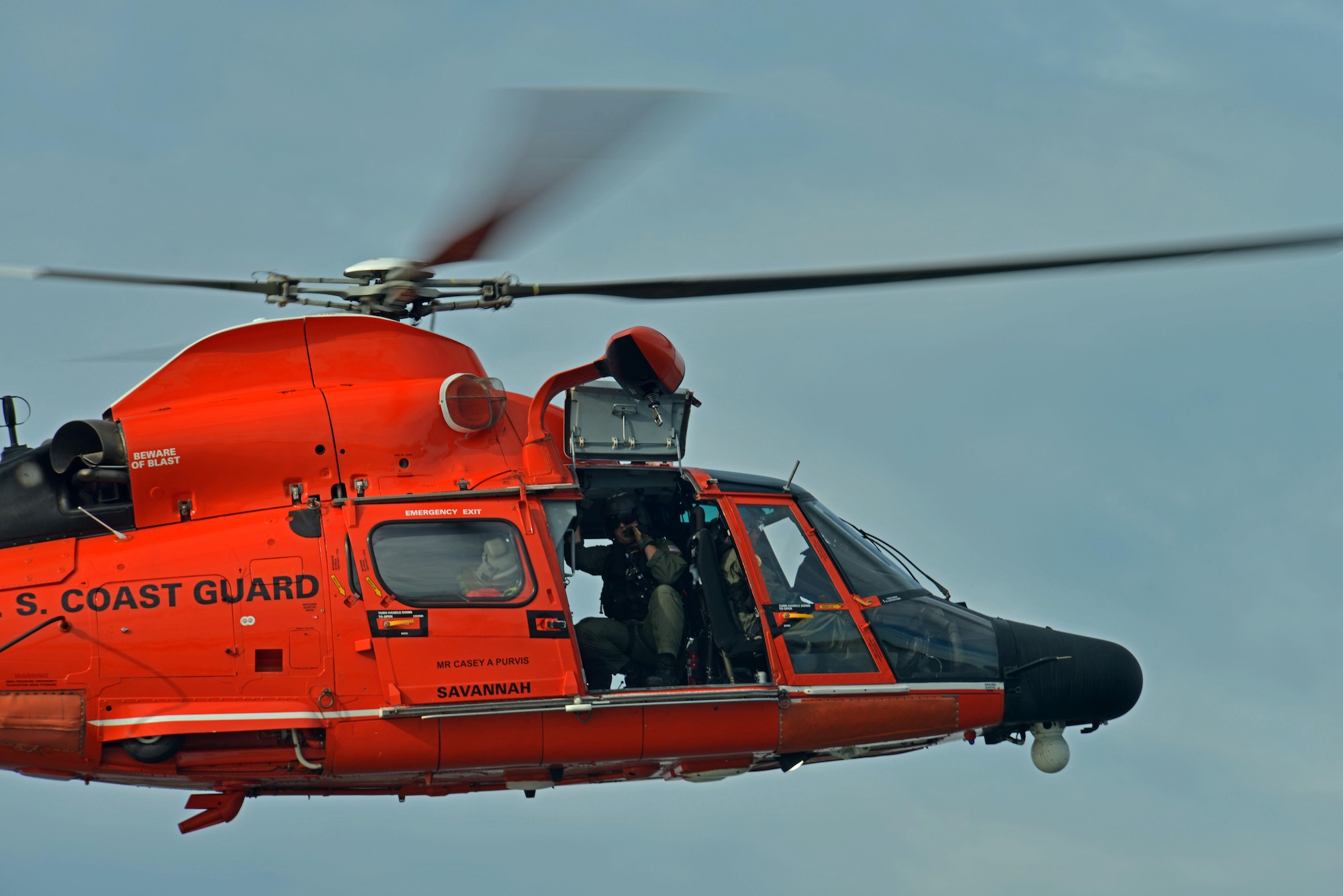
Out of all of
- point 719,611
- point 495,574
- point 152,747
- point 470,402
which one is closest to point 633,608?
point 719,611

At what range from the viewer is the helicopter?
10359 millimetres

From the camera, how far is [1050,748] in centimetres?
1274

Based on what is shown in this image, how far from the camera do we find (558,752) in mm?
11023

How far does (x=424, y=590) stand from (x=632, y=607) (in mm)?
1978

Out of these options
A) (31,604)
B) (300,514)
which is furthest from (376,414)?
(31,604)

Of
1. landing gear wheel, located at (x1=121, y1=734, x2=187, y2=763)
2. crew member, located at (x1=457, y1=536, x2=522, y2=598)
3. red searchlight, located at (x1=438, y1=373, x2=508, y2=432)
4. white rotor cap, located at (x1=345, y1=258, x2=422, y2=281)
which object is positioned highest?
white rotor cap, located at (x1=345, y1=258, x2=422, y2=281)

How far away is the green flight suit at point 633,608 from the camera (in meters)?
11.7

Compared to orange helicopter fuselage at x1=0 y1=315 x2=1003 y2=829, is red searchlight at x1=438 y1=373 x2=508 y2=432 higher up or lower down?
higher up

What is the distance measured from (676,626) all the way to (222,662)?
11.1 ft

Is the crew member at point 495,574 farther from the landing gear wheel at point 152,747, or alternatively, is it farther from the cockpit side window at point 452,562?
the landing gear wheel at point 152,747

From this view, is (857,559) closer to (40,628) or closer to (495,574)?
(495,574)

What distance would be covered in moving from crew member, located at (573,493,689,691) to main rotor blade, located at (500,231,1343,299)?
6.23ft

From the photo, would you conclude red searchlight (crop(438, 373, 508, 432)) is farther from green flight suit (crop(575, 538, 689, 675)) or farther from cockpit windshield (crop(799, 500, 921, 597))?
cockpit windshield (crop(799, 500, 921, 597))

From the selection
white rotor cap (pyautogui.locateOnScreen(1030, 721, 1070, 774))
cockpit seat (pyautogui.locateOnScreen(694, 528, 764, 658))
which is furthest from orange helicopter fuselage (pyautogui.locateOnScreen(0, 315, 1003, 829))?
white rotor cap (pyautogui.locateOnScreen(1030, 721, 1070, 774))
